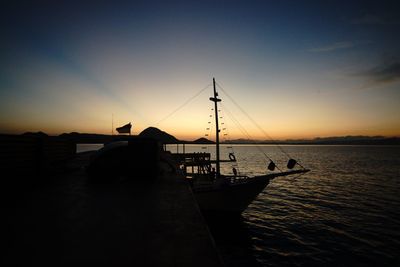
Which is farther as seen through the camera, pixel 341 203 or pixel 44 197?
pixel 341 203

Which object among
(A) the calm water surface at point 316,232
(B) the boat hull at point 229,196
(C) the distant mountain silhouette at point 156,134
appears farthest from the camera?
(C) the distant mountain silhouette at point 156,134

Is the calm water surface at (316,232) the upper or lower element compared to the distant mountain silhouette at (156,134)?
lower

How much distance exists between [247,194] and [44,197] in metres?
18.5

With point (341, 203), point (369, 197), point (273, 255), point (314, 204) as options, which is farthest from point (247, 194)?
point (369, 197)

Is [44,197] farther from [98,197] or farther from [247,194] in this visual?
[247,194]

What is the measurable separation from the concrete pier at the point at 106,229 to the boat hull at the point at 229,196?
41.4 ft

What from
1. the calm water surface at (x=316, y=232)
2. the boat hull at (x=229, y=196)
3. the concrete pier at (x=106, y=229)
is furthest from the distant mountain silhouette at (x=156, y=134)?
the concrete pier at (x=106, y=229)

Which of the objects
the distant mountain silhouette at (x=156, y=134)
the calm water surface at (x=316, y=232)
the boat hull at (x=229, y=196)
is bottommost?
the calm water surface at (x=316, y=232)

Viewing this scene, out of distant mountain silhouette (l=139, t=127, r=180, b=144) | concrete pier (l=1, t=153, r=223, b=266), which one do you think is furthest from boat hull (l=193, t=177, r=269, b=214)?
concrete pier (l=1, t=153, r=223, b=266)

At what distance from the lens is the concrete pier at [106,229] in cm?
371

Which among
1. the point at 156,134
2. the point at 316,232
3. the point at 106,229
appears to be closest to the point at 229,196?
the point at 316,232

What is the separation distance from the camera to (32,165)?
1252cm

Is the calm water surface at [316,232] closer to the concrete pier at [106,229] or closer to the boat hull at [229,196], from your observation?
the boat hull at [229,196]

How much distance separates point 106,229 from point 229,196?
1794cm
